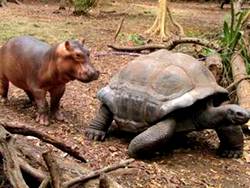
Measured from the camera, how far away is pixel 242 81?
5.73m

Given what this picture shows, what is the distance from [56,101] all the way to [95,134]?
1.59ft

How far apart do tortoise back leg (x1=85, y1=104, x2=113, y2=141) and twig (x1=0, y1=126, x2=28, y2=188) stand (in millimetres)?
1525

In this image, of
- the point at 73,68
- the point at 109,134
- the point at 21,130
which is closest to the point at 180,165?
the point at 109,134

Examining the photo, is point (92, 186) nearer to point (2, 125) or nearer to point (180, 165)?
point (2, 125)

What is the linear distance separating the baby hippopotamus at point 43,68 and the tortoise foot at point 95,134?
0.37 m

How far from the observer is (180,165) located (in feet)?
13.1

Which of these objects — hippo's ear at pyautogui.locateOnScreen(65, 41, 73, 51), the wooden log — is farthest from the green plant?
hippo's ear at pyautogui.locateOnScreen(65, 41, 73, 51)

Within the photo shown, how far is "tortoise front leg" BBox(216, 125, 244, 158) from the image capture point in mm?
4168

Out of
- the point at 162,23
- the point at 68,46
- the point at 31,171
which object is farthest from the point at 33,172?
the point at 162,23

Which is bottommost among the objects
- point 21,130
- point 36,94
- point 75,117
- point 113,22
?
point 113,22

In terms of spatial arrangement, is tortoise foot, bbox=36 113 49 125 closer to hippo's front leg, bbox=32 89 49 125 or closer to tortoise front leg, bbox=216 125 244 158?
hippo's front leg, bbox=32 89 49 125

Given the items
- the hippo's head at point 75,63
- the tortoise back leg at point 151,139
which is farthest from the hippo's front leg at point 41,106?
the tortoise back leg at point 151,139

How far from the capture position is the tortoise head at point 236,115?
156 inches

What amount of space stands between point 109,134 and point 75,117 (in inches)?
16.8
